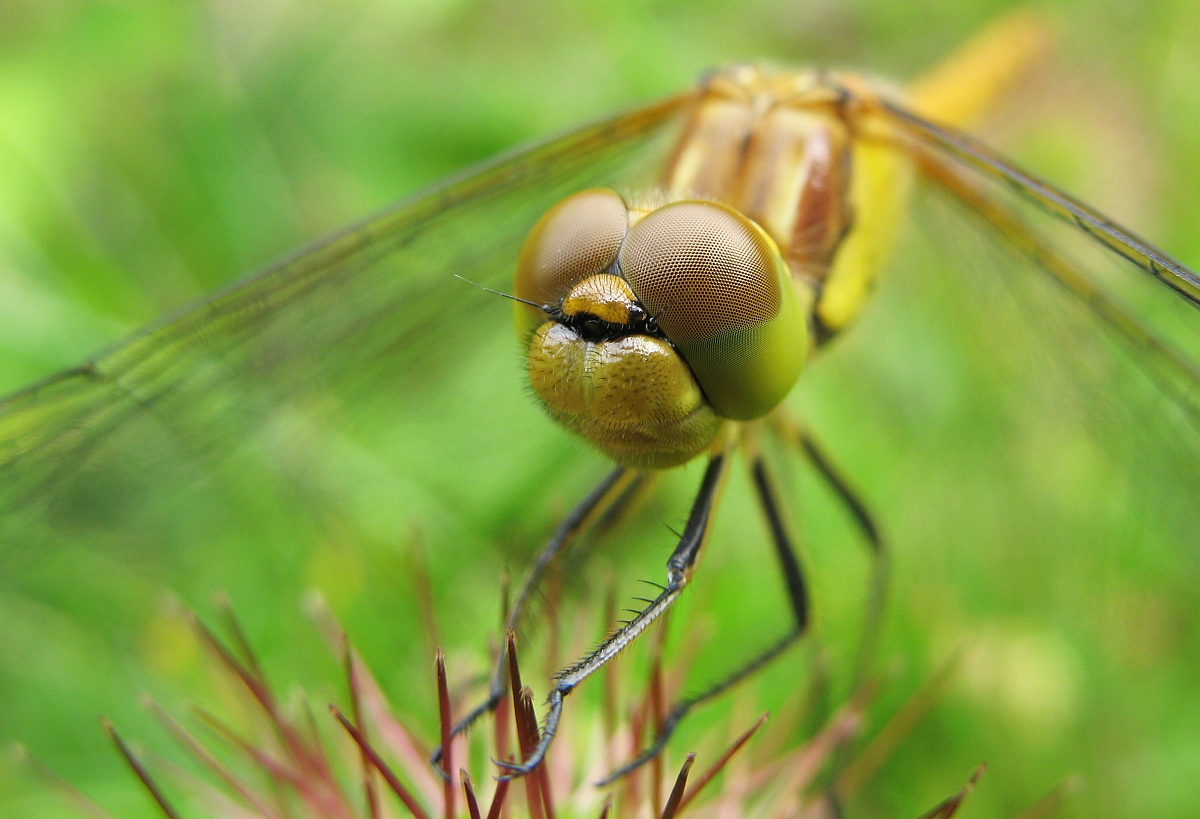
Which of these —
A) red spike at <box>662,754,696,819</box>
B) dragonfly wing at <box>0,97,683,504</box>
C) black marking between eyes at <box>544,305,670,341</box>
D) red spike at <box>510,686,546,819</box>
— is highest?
dragonfly wing at <box>0,97,683,504</box>

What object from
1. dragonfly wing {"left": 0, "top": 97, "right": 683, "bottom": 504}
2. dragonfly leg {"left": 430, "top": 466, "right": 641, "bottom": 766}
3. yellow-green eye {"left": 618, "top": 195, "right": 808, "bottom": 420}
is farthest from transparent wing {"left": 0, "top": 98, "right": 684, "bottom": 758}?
yellow-green eye {"left": 618, "top": 195, "right": 808, "bottom": 420}

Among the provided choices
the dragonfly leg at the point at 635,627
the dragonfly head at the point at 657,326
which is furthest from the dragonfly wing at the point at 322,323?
the dragonfly leg at the point at 635,627

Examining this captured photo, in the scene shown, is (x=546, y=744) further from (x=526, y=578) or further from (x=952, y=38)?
(x=952, y=38)

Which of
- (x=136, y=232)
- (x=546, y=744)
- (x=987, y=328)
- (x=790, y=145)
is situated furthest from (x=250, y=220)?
(x=546, y=744)

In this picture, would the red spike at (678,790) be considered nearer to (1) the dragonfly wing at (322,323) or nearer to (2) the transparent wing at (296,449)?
(2) the transparent wing at (296,449)

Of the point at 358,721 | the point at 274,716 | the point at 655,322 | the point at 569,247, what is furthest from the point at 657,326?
the point at 274,716

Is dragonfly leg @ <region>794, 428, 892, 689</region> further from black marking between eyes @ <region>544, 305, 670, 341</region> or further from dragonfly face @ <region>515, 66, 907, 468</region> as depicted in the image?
black marking between eyes @ <region>544, 305, 670, 341</region>
